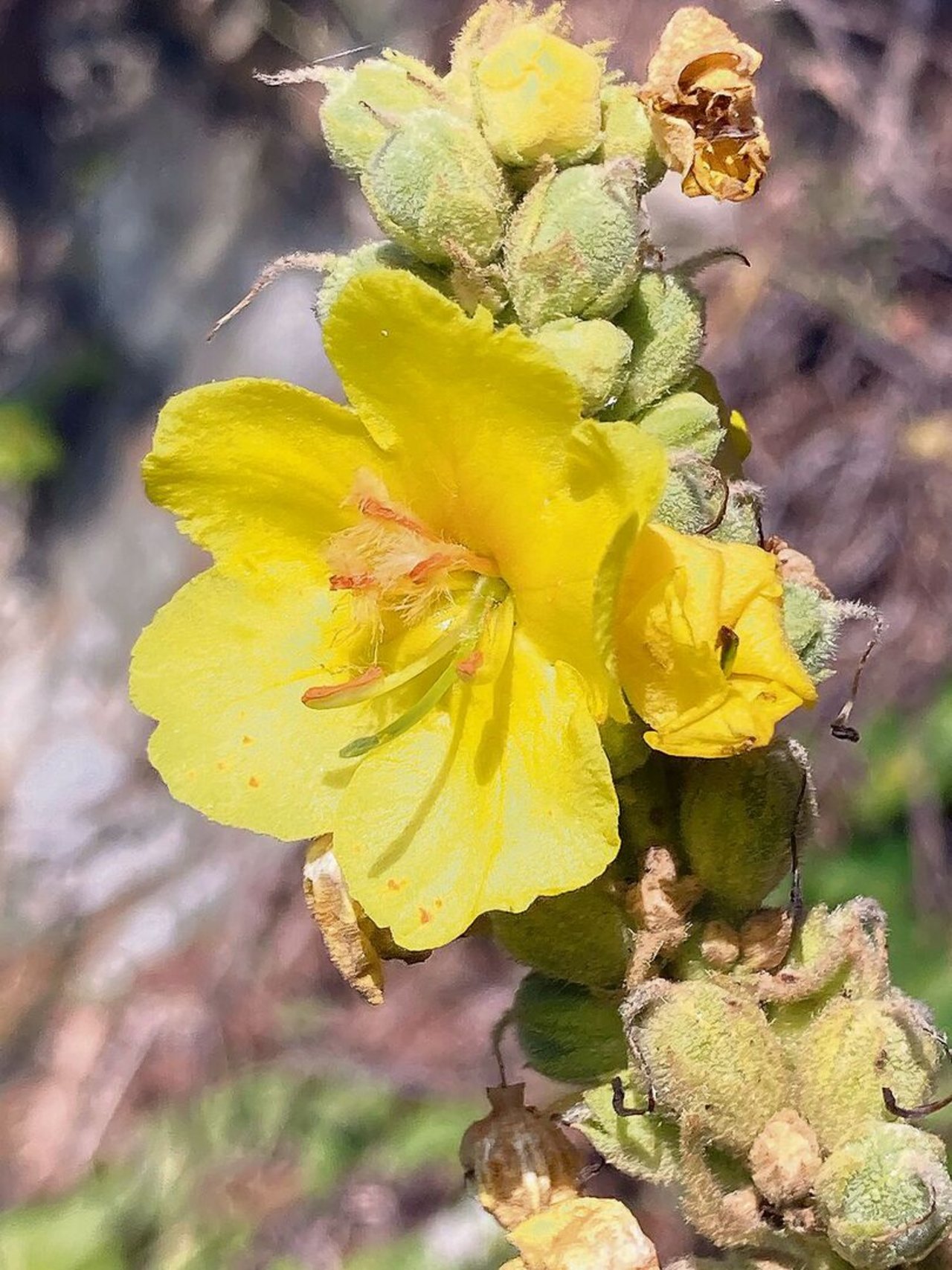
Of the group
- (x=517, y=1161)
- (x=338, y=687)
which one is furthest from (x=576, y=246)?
(x=517, y=1161)

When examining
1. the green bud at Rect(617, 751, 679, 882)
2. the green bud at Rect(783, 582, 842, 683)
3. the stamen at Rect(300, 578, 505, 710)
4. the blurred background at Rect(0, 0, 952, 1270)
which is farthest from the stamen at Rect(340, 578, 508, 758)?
the blurred background at Rect(0, 0, 952, 1270)

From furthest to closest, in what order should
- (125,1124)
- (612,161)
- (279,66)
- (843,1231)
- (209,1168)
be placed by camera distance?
(279,66), (125,1124), (209,1168), (612,161), (843,1231)

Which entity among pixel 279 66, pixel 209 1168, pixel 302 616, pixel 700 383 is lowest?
pixel 209 1168

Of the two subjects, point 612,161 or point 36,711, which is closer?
point 612,161

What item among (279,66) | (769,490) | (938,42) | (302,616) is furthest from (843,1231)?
(279,66)

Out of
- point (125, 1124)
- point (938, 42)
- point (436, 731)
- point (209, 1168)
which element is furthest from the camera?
point (938, 42)

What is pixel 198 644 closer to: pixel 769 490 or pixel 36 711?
pixel 769 490

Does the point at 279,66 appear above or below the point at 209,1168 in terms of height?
above
